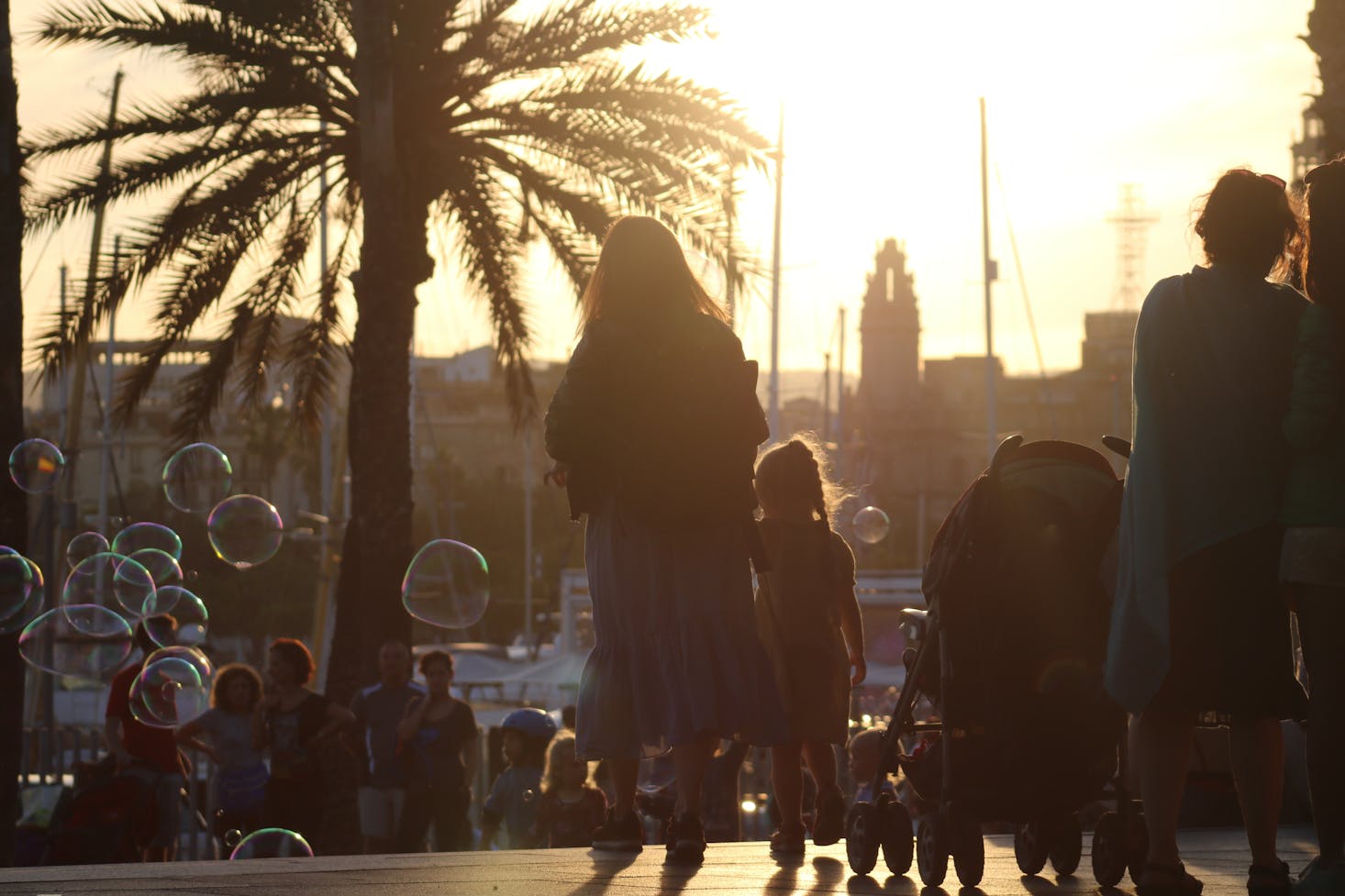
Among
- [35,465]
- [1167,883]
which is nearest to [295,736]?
[35,465]

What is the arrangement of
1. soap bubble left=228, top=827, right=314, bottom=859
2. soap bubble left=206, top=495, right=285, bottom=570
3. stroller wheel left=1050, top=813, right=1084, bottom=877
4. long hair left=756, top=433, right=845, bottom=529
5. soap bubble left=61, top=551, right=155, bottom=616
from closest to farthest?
stroller wheel left=1050, top=813, right=1084, bottom=877, long hair left=756, top=433, right=845, bottom=529, soap bubble left=228, top=827, right=314, bottom=859, soap bubble left=61, top=551, right=155, bottom=616, soap bubble left=206, top=495, right=285, bottom=570

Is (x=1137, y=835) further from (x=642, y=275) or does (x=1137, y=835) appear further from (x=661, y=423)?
(x=642, y=275)

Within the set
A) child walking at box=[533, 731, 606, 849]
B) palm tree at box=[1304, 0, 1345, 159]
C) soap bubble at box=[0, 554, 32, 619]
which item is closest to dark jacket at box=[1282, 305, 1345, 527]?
child walking at box=[533, 731, 606, 849]

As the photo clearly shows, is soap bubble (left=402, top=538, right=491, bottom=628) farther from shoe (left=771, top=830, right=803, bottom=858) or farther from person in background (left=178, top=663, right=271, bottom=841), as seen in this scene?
shoe (left=771, top=830, right=803, bottom=858)

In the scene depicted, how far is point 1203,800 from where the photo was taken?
970 centimetres

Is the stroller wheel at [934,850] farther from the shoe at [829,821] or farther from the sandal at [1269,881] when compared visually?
the shoe at [829,821]

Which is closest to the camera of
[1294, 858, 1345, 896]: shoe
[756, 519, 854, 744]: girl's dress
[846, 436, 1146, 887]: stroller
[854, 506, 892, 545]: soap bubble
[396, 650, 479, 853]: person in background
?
[1294, 858, 1345, 896]: shoe

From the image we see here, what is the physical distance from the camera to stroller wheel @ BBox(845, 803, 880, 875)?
558 cm

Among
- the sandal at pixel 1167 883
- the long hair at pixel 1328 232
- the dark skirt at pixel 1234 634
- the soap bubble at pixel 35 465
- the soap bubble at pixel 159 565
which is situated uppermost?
the long hair at pixel 1328 232

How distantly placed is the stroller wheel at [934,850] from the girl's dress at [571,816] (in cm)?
471

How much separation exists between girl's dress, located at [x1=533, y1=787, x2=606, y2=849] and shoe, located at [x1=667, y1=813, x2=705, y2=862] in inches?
163

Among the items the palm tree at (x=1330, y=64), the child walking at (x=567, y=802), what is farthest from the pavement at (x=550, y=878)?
the palm tree at (x=1330, y=64)

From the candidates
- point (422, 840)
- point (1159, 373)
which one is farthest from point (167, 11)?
point (1159, 373)

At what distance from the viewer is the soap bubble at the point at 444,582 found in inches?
469
